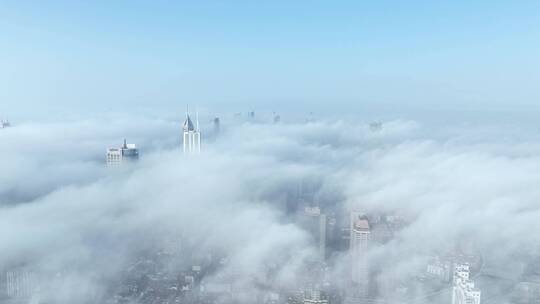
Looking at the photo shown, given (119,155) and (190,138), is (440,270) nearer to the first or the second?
(119,155)

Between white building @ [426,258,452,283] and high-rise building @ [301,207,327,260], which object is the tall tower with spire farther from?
white building @ [426,258,452,283]

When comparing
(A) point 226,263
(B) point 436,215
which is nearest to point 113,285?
(A) point 226,263

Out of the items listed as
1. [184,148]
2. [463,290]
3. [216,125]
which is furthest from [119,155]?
[463,290]

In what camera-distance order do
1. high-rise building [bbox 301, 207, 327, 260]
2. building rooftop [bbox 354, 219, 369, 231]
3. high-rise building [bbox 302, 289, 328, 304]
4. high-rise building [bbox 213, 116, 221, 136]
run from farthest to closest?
high-rise building [bbox 213, 116, 221, 136], high-rise building [bbox 301, 207, 327, 260], building rooftop [bbox 354, 219, 369, 231], high-rise building [bbox 302, 289, 328, 304]

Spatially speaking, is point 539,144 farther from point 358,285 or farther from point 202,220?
point 202,220

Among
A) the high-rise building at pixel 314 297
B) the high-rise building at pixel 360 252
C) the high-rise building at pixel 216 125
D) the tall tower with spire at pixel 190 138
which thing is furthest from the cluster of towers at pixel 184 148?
the high-rise building at pixel 314 297

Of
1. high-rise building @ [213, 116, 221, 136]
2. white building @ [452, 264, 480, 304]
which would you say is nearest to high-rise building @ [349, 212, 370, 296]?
white building @ [452, 264, 480, 304]
